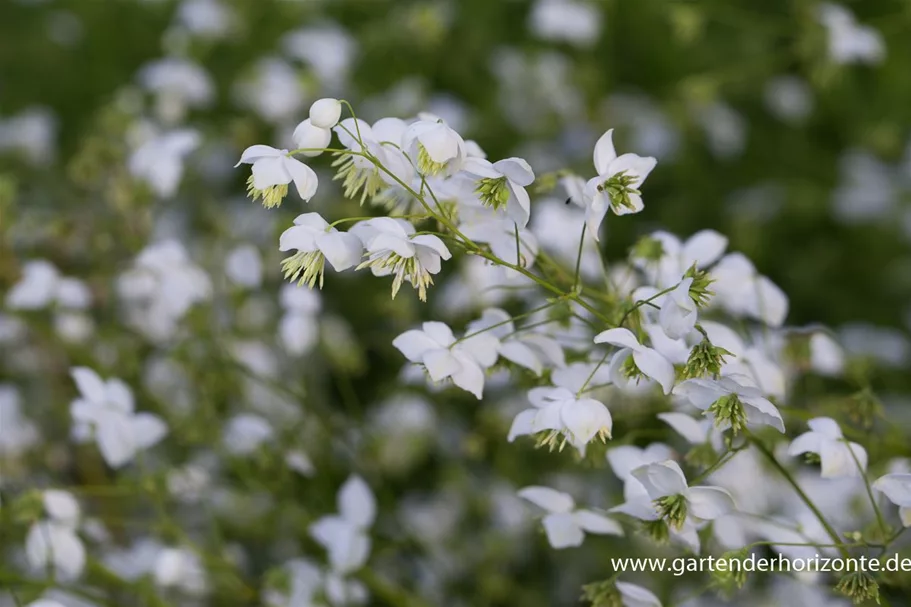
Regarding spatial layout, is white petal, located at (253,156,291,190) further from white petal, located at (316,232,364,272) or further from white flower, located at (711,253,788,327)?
white flower, located at (711,253,788,327)

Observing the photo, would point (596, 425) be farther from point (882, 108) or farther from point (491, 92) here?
point (882, 108)

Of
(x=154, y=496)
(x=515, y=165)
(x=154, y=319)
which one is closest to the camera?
(x=515, y=165)

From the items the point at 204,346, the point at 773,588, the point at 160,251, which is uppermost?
the point at 160,251

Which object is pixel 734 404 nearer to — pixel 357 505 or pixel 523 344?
pixel 523 344

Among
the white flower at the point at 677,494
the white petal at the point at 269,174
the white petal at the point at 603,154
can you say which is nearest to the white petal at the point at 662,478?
the white flower at the point at 677,494

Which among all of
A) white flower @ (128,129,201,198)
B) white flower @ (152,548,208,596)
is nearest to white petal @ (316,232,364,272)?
white flower @ (152,548,208,596)

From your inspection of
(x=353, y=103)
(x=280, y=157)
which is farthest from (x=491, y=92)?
(x=280, y=157)
